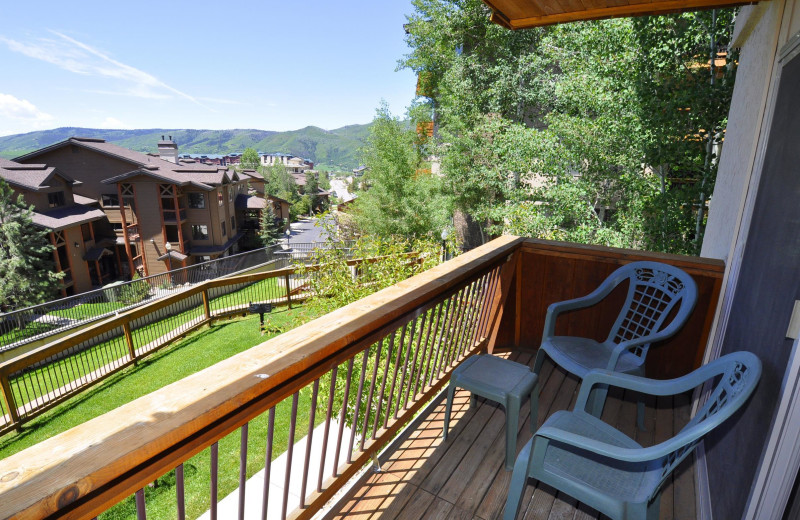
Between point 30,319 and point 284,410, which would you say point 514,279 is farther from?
point 30,319

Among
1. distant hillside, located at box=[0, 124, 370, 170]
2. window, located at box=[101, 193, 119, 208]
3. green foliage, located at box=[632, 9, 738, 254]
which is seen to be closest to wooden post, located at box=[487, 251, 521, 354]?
green foliage, located at box=[632, 9, 738, 254]

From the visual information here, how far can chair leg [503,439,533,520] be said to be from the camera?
149 cm

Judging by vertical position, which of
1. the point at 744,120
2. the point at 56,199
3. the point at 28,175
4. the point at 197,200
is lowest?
the point at 197,200

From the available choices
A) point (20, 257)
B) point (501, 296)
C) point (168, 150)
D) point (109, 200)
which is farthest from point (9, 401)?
point (168, 150)

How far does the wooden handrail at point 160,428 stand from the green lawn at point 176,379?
355 cm

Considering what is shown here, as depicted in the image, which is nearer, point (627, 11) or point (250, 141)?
point (627, 11)

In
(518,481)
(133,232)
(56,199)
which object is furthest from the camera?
(133,232)

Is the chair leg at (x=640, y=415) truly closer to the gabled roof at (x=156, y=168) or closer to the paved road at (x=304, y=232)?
the gabled roof at (x=156, y=168)

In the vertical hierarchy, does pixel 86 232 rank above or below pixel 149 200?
below

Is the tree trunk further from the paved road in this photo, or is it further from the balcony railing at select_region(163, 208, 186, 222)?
the paved road

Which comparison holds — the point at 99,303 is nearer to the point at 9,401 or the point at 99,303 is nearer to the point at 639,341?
the point at 9,401

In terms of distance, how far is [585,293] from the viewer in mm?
2896

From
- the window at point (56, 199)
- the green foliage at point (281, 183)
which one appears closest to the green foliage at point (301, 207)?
the green foliage at point (281, 183)

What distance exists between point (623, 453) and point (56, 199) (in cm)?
2452
